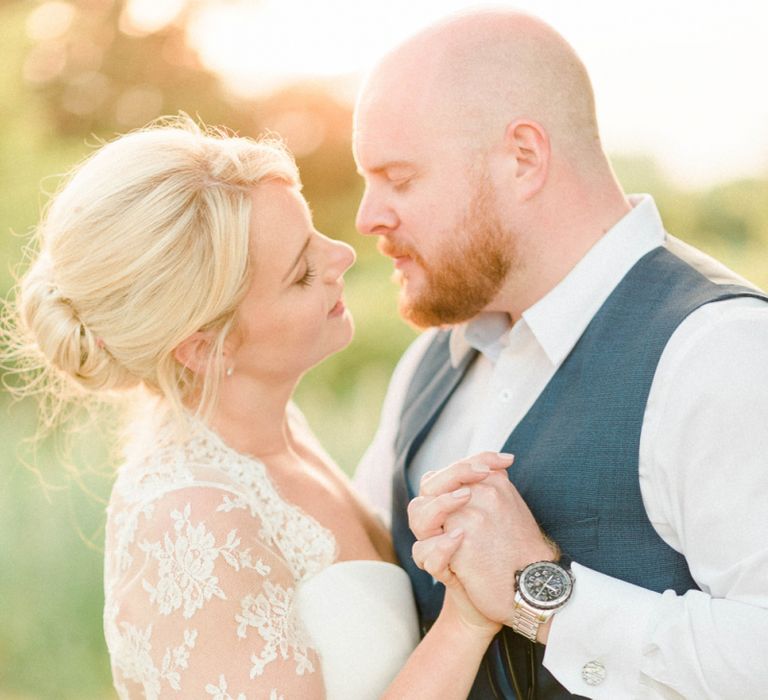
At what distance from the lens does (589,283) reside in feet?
6.67

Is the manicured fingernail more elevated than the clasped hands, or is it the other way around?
the manicured fingernail

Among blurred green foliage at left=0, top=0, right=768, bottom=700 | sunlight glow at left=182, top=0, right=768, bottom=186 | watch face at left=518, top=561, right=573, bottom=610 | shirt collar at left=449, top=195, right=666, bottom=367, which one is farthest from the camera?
sunlight glow at left=182, top=0, right=768, bottom=186

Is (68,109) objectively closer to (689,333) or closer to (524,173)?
(524,173)

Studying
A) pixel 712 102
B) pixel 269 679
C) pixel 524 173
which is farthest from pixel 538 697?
pixel 712 102

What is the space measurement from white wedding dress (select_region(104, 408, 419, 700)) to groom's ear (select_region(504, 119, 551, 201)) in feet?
2.78

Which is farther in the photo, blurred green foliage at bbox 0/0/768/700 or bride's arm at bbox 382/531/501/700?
blurred green foliage at bbox 0/0/768/700

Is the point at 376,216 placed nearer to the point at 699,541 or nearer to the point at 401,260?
the point at 401,260

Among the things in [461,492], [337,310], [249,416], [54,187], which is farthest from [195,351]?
[54,187]

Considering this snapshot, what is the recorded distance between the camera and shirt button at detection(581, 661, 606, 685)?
1.70 meters

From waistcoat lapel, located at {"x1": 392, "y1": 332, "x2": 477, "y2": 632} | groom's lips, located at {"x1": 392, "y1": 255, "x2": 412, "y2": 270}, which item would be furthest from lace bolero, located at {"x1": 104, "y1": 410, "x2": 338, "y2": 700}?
groom's lips, located at {"x1": 392, "y1": 255, "x2": 412, "y2": 270}

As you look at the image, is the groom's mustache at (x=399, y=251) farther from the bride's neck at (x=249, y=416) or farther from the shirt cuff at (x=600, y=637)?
the shirt cuff at (x=600, y=637)

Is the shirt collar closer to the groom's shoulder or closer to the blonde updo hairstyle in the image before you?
the groom's shoulder

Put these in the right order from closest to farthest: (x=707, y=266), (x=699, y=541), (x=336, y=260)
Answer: (x=699, y=541) < (x=707, y=266) < (x=336, y=260)

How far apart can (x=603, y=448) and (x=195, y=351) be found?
899mm
